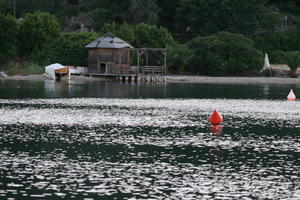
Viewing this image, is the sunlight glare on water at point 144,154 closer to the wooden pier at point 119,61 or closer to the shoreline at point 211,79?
the wooden pier at point 119,61

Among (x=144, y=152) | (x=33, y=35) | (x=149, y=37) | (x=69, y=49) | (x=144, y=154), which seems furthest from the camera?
(x=149, y=37)

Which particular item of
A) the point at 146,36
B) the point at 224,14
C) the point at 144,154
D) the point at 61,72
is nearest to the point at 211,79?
the point at 146,36

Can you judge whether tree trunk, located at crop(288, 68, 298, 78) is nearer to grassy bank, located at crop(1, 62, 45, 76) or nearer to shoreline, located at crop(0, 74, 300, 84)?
shoreline, located at crop(0, 74, 300, 84)

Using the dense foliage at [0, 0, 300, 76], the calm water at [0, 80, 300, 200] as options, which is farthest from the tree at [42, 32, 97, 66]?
the calm water at [0, 80, 300, 200]

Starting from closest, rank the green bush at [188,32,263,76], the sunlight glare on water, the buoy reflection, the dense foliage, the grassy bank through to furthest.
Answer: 1. the sunlight glare on water
2. the buoy reflection
3. the grassy bank
4. the dense foliage
5. the green bush at [188,32,263,76]

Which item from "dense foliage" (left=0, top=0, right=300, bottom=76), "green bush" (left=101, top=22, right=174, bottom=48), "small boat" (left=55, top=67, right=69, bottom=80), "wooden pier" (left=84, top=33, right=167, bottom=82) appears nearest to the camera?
"small boat" (left=55, top=67, right=69, bottom=80)

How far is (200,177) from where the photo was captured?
3288 cm

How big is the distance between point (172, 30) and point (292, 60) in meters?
35.9

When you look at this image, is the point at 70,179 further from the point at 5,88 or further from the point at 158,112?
the point at 5,88

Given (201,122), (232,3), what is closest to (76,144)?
(201,122)

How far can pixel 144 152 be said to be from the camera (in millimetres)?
39844

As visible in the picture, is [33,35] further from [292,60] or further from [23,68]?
[292,60]

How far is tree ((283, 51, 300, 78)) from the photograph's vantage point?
129 metres

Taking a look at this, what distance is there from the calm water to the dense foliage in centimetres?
5332
